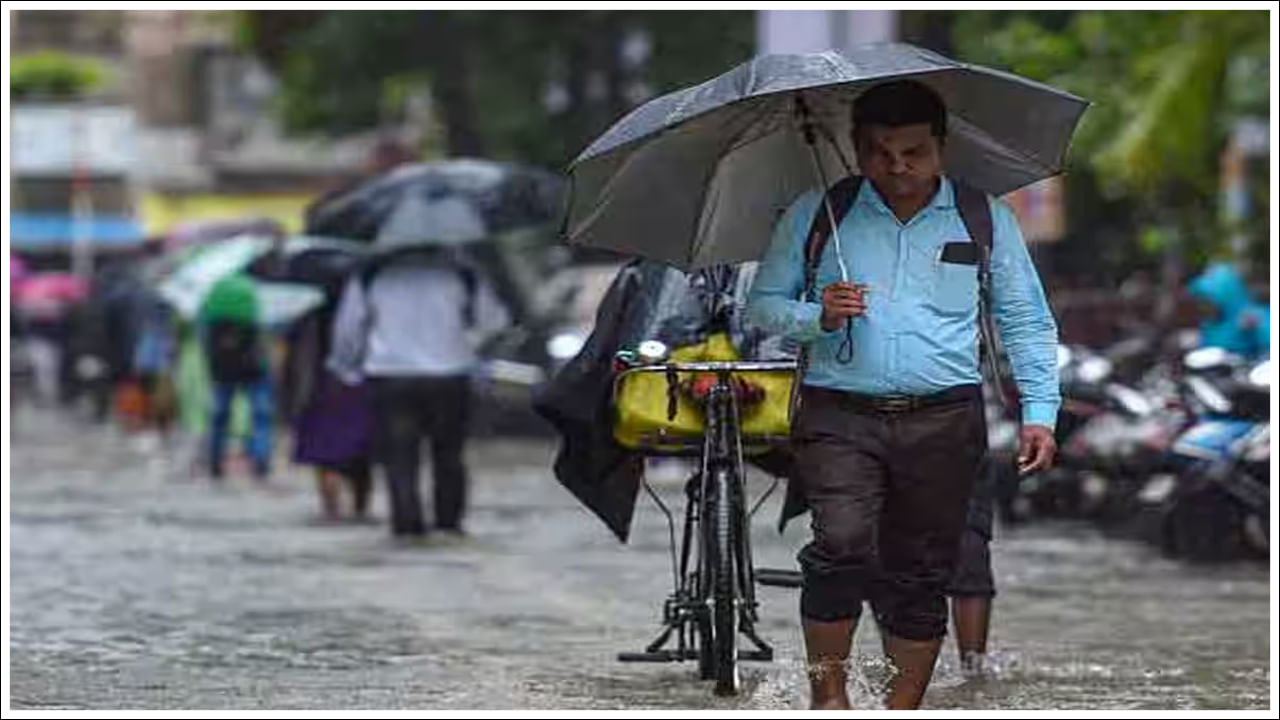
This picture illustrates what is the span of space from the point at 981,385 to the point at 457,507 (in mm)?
8758

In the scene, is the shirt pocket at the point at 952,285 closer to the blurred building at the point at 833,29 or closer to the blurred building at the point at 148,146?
the blurred building at the point at 833,29

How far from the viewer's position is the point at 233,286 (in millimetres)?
23266

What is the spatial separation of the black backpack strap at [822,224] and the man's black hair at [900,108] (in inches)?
5.9

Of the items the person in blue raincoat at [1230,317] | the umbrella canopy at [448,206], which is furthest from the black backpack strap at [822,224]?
the person in blue raincoat at [1230,317]

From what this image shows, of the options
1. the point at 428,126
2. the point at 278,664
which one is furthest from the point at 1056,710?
the point at 428,126

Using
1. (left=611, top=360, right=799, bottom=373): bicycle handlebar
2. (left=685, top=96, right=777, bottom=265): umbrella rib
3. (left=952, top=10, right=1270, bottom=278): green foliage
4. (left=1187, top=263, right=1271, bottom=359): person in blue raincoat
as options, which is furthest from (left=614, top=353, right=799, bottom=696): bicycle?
(left=952, top=10, right=1270, bottom=278): green foliage

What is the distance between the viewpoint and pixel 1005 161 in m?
9.16

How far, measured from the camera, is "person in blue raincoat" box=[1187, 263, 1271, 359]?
56.4ft

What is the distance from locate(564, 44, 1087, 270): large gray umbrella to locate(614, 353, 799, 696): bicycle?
0.38m

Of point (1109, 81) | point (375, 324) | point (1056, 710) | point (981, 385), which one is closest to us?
point (981, 385)

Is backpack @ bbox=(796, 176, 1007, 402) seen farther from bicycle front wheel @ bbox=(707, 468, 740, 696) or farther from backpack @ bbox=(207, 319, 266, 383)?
backpack @ bbox=(207, 319, 266, 383)

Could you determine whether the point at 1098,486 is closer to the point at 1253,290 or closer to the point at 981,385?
the point at 1253,290

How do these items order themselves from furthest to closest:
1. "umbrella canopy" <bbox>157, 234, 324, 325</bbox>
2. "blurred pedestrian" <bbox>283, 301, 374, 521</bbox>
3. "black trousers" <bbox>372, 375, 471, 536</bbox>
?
"umbrella canopy" <bbox>157, 234, 324, 325</bbox>
"blurred pedestrian" <bbox>283, 301, 374, 521</bbox>
"black trousers" <bbox>372, 375, 471, 536</bbox>

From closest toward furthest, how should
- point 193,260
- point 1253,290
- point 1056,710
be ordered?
point 1056,710 → point 1253,290 → point 193,260
